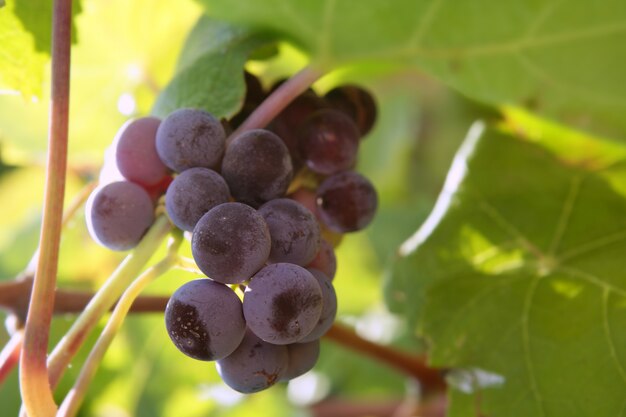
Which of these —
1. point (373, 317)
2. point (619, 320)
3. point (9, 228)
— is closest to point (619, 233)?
point (619, 320)

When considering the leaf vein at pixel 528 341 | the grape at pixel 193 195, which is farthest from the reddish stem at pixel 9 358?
the leaf vein at pixel 528 341

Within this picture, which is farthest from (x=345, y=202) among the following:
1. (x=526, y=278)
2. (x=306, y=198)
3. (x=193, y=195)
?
(x=526, y=278)

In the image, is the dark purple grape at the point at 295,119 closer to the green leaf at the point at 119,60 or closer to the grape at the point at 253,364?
the grape at the point at 253,364

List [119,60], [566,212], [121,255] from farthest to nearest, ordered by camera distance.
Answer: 1. [121,255]
2. [119,60]
3. [566,212]

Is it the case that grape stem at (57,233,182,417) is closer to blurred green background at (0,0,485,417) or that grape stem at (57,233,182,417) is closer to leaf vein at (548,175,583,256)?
blurred green background at (0,0,485,417)

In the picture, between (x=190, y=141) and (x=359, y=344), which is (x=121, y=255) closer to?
(x=359, y=344)

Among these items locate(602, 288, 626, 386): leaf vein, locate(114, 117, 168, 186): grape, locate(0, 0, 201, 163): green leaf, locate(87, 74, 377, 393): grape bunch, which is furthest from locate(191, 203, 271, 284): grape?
locate(0, 0, 201, 163): green leaf
